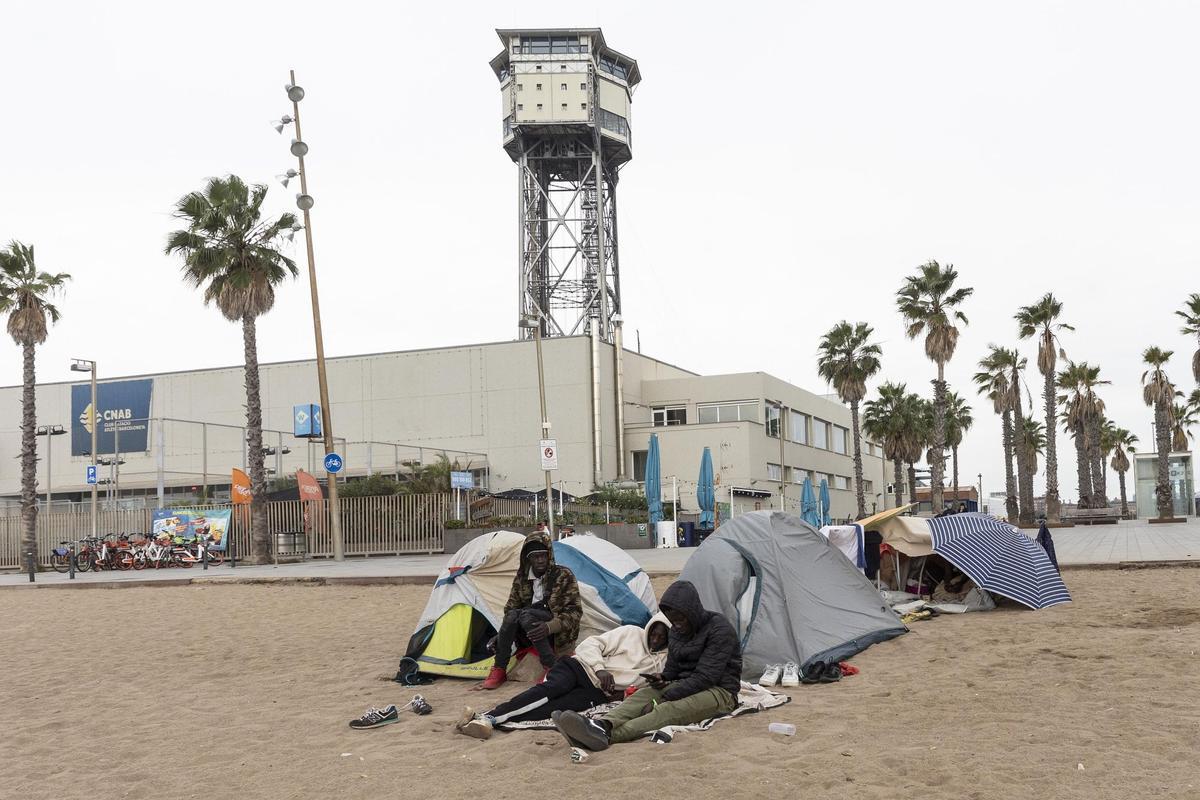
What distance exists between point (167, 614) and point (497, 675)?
922 cm

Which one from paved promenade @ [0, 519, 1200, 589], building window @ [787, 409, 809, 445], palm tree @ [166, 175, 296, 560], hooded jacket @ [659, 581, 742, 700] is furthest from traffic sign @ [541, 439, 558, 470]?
building window @ [787, 409, 809, 445]

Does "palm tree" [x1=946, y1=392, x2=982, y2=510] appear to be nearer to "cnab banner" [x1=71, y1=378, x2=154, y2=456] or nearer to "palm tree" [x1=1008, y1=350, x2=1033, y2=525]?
"palm tree" [x1=1008, y1=350, x2=1033, y2=525]

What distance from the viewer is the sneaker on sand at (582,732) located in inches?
245

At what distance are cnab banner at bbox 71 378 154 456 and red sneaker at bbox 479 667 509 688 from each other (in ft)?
151

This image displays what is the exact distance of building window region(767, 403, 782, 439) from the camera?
164 ft

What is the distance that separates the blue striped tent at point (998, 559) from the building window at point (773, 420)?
36152 mm

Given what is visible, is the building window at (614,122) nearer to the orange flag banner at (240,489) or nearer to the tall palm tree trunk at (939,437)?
the tall palm tree trunk at (939,437)

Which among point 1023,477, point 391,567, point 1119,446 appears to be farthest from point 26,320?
point 1119,446

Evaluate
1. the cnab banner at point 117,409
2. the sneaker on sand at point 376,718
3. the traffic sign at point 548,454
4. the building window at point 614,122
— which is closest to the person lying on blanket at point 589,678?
the sneaker on sand at point 376,718

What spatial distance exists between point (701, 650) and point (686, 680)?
277mm

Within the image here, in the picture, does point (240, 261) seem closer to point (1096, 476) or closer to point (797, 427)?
point (797, 427)

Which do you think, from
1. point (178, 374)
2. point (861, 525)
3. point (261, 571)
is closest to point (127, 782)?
point (861, 525)

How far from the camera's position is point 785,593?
9.41 meters

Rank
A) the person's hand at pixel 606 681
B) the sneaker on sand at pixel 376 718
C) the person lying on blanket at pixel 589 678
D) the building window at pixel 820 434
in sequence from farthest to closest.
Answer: the building window at pixel 820 434 → the sneaker on sand at pixel 376 718 → the person's hand at pixel 606 681 → the person lying on blanket at pixel 589 678
